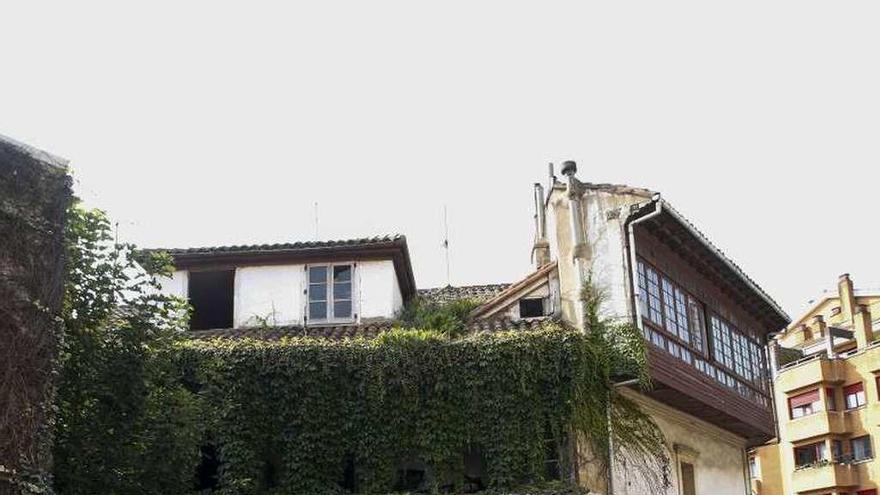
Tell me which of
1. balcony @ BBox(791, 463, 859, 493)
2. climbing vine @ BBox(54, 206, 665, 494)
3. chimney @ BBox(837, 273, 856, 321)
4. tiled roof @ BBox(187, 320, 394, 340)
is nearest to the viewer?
climbing vine @ BBox(54, 206, 665, 494)

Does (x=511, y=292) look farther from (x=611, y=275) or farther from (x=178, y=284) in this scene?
(x=178, y=284)

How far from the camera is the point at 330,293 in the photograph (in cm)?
2197

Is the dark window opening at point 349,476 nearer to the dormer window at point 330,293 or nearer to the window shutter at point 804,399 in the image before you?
the dormer window at point 330,293

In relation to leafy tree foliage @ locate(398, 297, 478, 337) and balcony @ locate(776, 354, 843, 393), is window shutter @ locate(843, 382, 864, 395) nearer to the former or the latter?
balcony @ locate(776, 354, 843, 393)

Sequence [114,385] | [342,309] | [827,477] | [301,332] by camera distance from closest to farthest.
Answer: [114,385], [301,332], [342,309], [827,477]

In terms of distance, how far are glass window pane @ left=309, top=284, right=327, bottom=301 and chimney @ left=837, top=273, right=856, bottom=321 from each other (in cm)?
3976

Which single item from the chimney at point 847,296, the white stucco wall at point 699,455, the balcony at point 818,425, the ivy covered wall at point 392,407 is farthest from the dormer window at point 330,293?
the chimney at point 847,296

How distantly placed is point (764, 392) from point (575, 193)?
26.3 feet

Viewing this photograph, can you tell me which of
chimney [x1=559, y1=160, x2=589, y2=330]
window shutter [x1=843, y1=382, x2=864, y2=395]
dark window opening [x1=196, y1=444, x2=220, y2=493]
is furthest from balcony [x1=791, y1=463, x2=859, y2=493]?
dark window opening [x1=196, y1=444, x2=220, y2=493]

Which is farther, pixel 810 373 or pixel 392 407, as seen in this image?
pixel 810 373

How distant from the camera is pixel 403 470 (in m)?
19.7

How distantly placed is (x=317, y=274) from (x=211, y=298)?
3.10 meters

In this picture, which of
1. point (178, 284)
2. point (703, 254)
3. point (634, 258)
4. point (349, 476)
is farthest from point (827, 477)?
point (178, 284)

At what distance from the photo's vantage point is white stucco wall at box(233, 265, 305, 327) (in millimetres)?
21875
